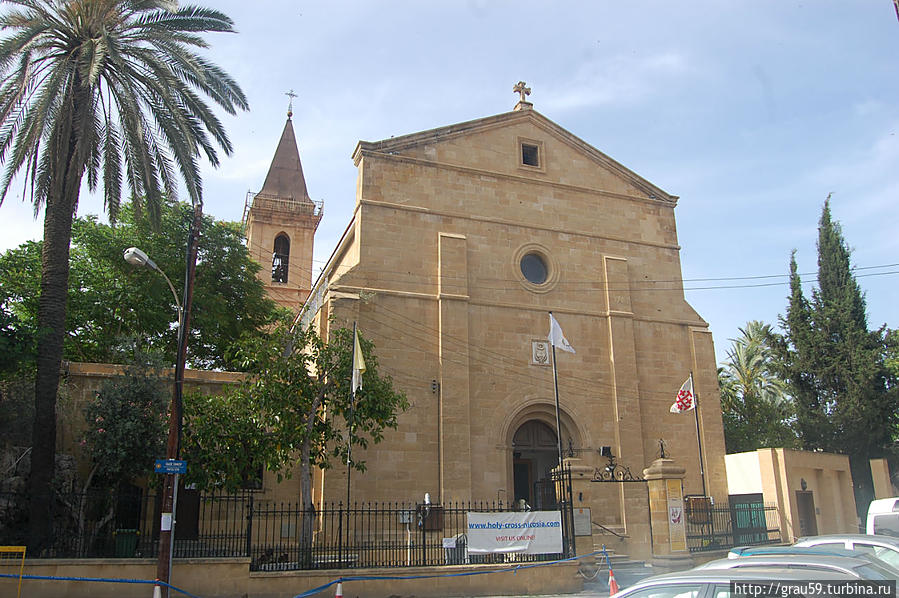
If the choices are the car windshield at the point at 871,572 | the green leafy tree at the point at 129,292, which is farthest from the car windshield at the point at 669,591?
the green leafy tree at the point at 129,292

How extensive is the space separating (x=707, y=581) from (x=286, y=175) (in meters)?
41.9

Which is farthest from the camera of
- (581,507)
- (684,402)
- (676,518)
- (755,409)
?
(755,409)

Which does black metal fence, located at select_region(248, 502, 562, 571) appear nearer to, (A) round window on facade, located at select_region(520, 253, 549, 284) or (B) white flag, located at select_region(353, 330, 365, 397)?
(B) white flag, located at select_region(353, 330, 365, 397)

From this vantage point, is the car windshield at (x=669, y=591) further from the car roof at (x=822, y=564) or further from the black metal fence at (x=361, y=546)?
the black metal fence at (x=361, y=546)

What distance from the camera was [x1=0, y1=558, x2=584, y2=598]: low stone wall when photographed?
42.3ft

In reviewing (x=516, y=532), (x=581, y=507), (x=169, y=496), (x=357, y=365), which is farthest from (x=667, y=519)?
(x=169, y=496)

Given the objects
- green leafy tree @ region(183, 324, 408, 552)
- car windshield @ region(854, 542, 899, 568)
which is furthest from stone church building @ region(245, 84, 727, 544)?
car windshield @ region(854, 542, 899, 568)

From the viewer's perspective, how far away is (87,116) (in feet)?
50.1

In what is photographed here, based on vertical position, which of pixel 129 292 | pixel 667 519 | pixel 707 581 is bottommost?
pixel 667 519

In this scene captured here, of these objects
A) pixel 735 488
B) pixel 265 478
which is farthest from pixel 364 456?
pixel 735 488

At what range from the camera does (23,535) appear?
1453 centimetres

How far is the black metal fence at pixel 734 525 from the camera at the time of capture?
20312mm

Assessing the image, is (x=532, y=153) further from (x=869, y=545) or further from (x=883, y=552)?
(x=883, y=552)

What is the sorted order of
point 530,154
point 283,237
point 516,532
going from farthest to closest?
point 283,237 → point 530,154 → point 516,532
